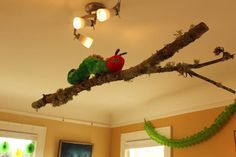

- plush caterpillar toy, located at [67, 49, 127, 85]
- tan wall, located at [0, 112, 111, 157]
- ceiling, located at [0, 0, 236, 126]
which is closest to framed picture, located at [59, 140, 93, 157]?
tan wall, located at [0, 112, 111, 157]

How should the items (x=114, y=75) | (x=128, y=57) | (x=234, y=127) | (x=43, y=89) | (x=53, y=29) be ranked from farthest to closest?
(x=43, y=89)
(x=234, y=127)
(x=128, y=57)
(x=53, y=29)
(x=114, y=75)

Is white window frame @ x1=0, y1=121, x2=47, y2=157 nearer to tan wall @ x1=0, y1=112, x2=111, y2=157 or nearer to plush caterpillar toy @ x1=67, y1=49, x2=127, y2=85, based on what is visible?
tan wall @ x1=0, y1=112, x2=111, y2=157

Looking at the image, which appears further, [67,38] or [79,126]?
[79,126]

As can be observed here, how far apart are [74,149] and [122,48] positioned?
2072 millimetres

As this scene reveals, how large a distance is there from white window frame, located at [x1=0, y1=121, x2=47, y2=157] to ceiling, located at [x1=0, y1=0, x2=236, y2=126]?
192mm

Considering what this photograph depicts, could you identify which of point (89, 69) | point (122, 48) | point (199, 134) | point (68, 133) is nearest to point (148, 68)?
point (89, 69)

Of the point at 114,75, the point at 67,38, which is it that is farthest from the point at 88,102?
the point at 114,75

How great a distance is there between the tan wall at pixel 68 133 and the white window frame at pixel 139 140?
0.35 metres

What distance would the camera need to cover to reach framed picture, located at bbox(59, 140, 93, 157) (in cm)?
388

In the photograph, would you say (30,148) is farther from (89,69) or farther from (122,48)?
(89,69)

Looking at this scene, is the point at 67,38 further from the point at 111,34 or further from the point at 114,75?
the point at 114,75

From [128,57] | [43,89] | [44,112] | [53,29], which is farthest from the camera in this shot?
[44,112]

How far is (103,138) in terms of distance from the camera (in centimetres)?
432

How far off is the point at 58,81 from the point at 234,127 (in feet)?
5.72
